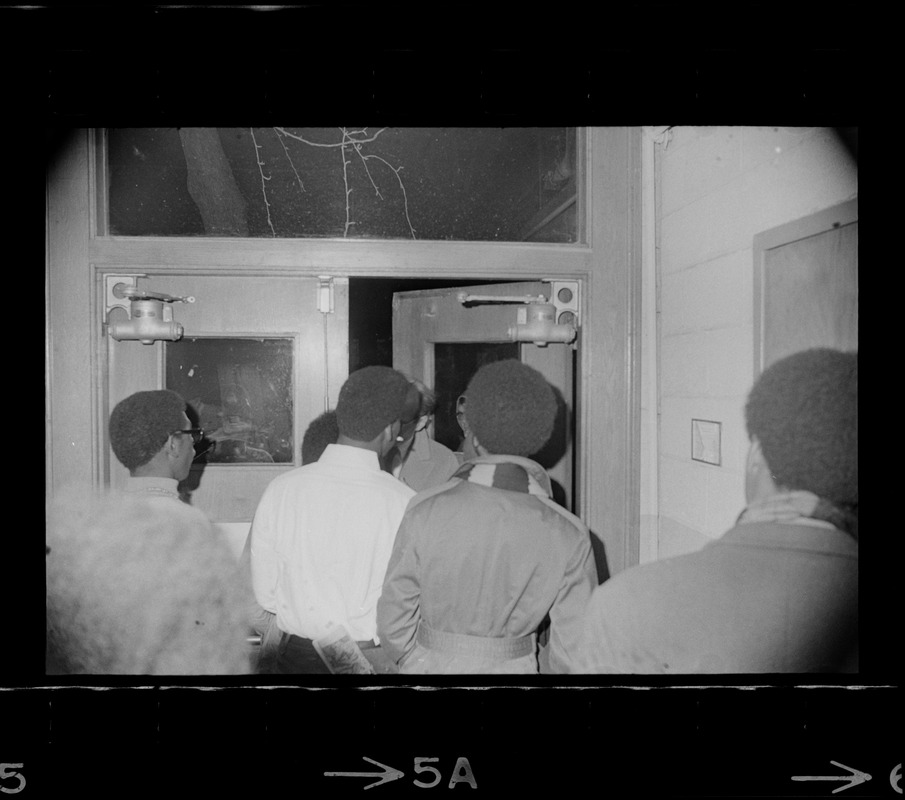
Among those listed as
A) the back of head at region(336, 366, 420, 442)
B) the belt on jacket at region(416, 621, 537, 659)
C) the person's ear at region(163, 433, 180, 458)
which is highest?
the back of head at region(336, 366, 420, 442)

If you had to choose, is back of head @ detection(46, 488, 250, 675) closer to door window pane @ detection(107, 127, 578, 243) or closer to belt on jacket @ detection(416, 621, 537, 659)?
belt on jacket @ detection(416, 621, 537, 659)

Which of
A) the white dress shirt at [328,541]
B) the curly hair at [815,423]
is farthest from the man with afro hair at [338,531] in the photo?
the curly hair at [815,423]

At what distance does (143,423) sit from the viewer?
1.58 meters

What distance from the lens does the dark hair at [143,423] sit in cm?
158

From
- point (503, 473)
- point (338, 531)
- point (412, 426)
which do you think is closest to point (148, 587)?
point (338, 531)

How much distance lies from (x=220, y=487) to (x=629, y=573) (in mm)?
950

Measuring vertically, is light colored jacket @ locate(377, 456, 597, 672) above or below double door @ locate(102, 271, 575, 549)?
below

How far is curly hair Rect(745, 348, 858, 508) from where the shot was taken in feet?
4.98

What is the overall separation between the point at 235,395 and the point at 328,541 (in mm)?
393

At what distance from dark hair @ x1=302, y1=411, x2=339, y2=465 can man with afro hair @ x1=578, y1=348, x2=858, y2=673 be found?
0.68 meters

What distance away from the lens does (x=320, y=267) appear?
1642 mm
